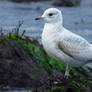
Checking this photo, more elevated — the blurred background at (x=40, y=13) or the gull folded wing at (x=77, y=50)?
the gull folded wing at (x=77, y=50)

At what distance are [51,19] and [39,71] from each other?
120cm

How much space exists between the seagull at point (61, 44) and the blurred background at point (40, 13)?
14.6 feet

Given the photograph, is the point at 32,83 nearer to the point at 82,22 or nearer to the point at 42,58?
the point at 42,58

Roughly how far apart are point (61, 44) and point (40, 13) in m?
10.8

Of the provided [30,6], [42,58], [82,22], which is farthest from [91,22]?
[42,58]

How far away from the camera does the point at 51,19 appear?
25.5 feet

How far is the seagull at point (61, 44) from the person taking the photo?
7.45m

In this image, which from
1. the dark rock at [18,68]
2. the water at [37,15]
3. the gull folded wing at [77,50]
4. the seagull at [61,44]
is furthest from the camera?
the water at [37,15]

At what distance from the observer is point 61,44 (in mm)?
7473

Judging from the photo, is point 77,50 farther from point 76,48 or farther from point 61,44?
point 61,44

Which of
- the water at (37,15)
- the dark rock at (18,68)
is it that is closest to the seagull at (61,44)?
the dark rock at (18,68)

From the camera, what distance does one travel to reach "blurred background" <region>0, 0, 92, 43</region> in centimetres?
1495

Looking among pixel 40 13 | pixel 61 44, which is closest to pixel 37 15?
pixel 40 13

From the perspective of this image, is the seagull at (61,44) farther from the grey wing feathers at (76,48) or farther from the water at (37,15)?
the water at (37,15)
